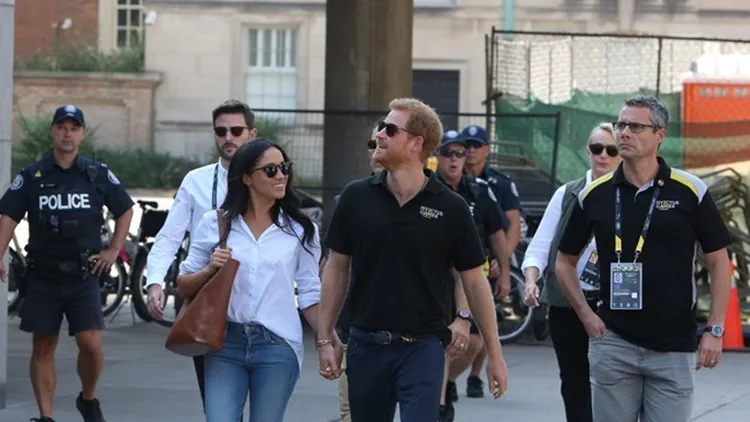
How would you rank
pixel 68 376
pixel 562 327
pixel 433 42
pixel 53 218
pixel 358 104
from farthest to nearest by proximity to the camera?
pixel 433 42
pixel 358 104
pixel 68 376
pixel 53 218
pixel 562 327

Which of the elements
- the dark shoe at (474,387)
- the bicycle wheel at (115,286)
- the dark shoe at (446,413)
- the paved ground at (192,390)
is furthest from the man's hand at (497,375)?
the bicycle wheel at (115,286)

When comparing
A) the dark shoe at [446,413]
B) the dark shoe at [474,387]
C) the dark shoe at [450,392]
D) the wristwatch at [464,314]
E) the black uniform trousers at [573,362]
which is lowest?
the dark shoe at [474,387]

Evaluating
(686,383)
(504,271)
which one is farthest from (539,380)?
(686,383)

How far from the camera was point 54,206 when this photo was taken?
364 inches

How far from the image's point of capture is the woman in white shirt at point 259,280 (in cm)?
640

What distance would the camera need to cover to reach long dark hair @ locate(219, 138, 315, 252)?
Result: 657 cm

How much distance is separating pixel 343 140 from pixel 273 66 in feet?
76.7

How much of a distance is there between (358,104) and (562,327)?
24.7 ft

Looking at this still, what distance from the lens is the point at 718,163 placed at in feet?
51.3

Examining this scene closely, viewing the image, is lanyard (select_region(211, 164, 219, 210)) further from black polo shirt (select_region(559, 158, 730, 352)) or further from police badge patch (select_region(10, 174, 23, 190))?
police badge patch (select_region(10, 174, 23, 190))

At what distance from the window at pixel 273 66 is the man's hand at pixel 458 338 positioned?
31815 millimetres

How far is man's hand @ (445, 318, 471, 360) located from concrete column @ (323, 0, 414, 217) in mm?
8523

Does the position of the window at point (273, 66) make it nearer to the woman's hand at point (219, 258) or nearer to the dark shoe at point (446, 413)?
the dark shoe at point (446, 413)

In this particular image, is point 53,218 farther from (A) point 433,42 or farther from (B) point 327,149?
(A) point 433,42
